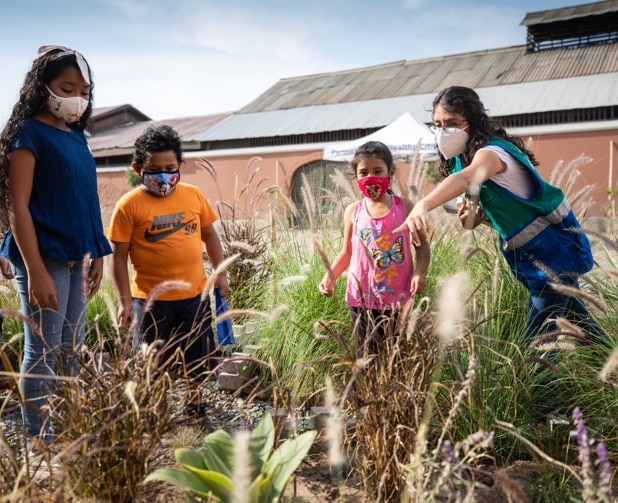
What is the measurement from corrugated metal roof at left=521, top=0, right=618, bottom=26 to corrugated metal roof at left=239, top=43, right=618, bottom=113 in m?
1.10

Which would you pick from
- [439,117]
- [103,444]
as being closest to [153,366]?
[103,444]

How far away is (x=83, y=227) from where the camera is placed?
243 centimetres

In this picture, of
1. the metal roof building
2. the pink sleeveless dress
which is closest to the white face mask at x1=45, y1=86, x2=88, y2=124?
the pink sleeveless dress

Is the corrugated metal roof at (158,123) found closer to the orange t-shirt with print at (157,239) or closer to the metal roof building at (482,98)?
the metal roof building at (482,98)

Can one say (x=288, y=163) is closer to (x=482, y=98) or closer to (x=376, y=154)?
(x=482, y=98)

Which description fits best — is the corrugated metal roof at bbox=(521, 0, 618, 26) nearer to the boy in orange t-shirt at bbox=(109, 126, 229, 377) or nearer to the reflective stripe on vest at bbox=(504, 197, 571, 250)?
the reflective stripe on vest at bbox=(504, 197, 571, 250)

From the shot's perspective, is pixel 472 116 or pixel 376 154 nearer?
pixel 472 116

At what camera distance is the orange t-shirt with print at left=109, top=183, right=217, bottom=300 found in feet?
9.10

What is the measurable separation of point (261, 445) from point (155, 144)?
169 centimetres

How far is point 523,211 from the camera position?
8.16 feet

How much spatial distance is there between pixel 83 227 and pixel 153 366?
104cm

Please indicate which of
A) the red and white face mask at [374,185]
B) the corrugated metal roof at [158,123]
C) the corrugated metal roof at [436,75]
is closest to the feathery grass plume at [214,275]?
the red and white face mask at [374,185]

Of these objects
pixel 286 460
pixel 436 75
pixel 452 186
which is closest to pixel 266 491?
pixel 286 460

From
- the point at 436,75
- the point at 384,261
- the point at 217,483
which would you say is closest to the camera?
the point at 217,483
